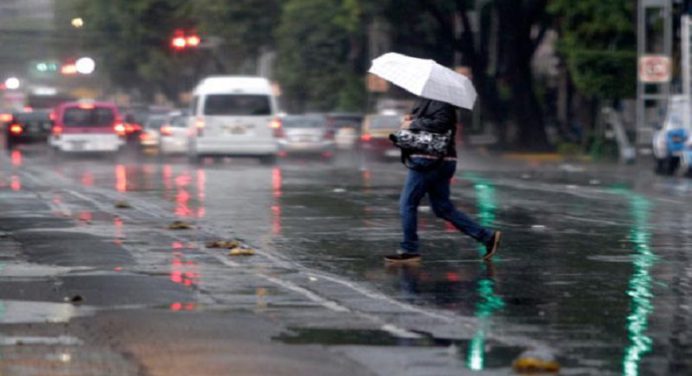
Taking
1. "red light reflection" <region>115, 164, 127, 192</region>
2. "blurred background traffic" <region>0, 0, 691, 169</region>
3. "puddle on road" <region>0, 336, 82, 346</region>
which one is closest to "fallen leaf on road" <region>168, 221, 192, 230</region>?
"puddle on road" <region>0, 336, 82, 346</region>

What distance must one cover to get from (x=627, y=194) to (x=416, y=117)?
1316cm

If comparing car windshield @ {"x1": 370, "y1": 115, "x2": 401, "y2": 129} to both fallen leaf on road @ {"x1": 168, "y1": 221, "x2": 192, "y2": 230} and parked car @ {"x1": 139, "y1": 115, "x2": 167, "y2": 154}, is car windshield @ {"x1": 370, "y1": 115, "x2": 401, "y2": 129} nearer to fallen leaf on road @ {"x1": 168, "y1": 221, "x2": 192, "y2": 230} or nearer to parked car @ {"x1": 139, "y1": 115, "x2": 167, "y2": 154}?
parked car @ {"x1": 139, "y1": 115, "x2": 167, "y2": 154}

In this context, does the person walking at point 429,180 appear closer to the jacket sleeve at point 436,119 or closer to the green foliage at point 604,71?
the jacket sleeve at point 436,119

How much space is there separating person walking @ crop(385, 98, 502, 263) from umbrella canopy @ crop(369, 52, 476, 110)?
161mm

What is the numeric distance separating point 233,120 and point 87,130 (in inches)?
286

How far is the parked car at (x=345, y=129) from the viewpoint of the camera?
53750mm

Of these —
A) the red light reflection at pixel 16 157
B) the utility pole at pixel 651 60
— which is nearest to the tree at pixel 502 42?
the utility pole at pixel 651 60

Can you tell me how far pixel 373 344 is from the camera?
9.85 m

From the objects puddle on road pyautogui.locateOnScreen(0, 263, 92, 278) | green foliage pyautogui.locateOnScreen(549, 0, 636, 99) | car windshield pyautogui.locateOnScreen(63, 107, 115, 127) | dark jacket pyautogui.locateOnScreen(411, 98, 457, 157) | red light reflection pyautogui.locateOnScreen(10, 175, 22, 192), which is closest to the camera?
puddle on road pyautogui.locateOnScreen(0, 263, 92, 278)

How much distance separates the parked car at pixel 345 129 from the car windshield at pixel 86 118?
8.56 metres

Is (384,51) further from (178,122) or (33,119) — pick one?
(178,122)

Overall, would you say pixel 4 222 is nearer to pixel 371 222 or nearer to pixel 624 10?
pixel 371 222

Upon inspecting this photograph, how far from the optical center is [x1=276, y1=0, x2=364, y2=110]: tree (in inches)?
2766

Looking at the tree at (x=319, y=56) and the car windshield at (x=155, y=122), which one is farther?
the tree at (x=319, y=56)
